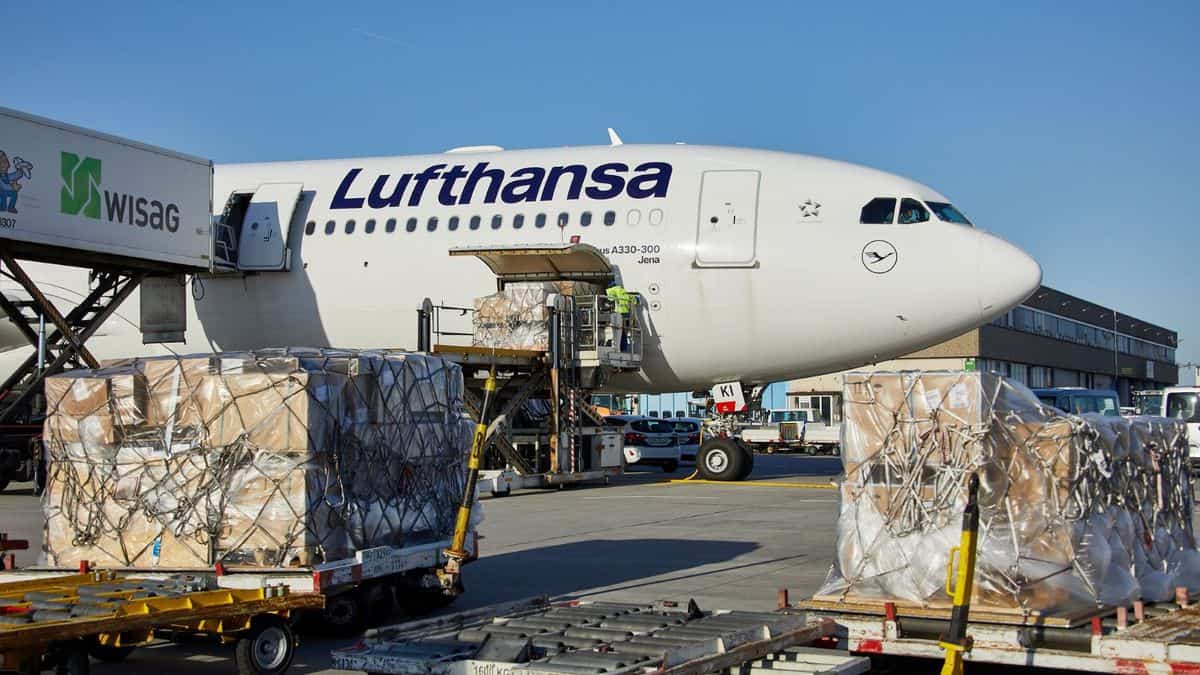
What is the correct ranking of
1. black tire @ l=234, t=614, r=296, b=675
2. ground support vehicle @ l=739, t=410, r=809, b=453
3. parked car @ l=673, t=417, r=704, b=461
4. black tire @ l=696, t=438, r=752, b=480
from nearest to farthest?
black tire @ l=234, t=614, r=296, b=675, black tire @ l=696, t=438, r=752, b=480, parked car @ l=673, t=417, r=704, b=461, ground support vehicle @ l=739, t=410, r=809, b=453

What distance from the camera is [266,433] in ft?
30.2

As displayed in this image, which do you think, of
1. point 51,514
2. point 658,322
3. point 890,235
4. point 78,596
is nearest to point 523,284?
point 658,322

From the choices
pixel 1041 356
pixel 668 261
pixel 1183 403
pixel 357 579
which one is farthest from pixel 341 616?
pixel 1041 356

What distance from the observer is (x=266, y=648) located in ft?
26.4

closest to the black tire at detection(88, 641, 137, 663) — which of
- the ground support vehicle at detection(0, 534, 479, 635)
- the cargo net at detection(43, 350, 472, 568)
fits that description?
the ground support vehicle at detection(0, 534, 479, 635)

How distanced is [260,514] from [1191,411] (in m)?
27.8

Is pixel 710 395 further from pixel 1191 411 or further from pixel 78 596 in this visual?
pixel 78 596

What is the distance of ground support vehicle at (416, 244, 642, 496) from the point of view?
22.6m

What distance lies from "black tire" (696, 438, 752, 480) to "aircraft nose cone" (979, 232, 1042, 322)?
590 centimetres

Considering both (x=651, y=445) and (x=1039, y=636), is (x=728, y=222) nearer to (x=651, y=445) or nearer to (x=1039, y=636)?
(x=651, y=445)

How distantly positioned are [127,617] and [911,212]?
54.2ft

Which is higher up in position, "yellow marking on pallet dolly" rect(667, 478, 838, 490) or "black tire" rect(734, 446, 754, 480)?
"black tire" rect(734, 446, 754, 480)

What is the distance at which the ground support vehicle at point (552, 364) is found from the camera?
22.6 metres

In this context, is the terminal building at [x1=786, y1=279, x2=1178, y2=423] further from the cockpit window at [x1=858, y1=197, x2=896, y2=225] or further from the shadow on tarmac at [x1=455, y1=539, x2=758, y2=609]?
the shadow on tarmac at [x1=455, y1=539, x2=758, y2=609]
